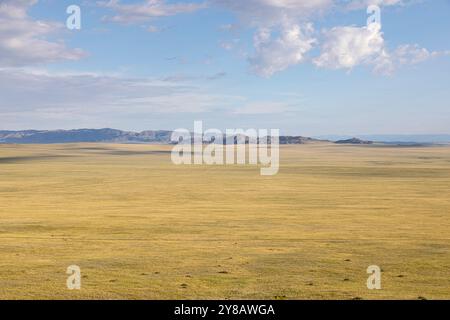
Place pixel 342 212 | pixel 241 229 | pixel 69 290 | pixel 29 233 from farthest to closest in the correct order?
pixel 342 212, pixel 241 229, pixel 29 233, pixel 69 290

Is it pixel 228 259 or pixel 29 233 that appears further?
pixel 29 233

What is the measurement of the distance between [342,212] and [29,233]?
33110mm

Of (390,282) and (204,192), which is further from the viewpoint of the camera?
(204,192)

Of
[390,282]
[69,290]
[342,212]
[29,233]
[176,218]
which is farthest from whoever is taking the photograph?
[342,212]

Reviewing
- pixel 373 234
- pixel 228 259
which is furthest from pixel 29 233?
pixel 373 234

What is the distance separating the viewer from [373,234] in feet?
139

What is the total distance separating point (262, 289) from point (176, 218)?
28.8 metres

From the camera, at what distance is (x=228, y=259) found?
106ft

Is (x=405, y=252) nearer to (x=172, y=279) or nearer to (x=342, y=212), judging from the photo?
(x=172, y=279)
